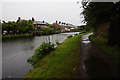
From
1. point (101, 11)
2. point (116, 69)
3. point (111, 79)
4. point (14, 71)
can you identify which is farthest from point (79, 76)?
point (101, 11)

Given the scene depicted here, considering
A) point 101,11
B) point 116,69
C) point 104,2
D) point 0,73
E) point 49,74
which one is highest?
point 104,2

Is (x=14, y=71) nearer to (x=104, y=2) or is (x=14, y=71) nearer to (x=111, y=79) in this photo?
(x=111, y=79)

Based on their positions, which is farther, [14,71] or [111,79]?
[14,71]

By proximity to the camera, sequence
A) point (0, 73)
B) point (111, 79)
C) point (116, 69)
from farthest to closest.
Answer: point (0, 73), point (116, 69), point (111, 79)

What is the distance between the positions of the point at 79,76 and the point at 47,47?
17.0 ft

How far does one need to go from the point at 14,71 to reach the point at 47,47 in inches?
131

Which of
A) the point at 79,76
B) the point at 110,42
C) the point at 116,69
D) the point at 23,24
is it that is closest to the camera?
the point at 79,76

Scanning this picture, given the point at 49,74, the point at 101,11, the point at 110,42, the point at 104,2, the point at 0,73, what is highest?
the point at 104,2

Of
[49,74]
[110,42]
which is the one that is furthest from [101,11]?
[49,74]

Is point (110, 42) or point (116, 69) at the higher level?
point (110, 42)

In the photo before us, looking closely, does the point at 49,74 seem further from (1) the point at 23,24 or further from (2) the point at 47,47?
(1) the point at 23,24

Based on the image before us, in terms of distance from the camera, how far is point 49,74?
413 centimetres

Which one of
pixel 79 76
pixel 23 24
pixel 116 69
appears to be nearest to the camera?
pixel 79 76

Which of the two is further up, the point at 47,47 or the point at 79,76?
the point at 47,47
